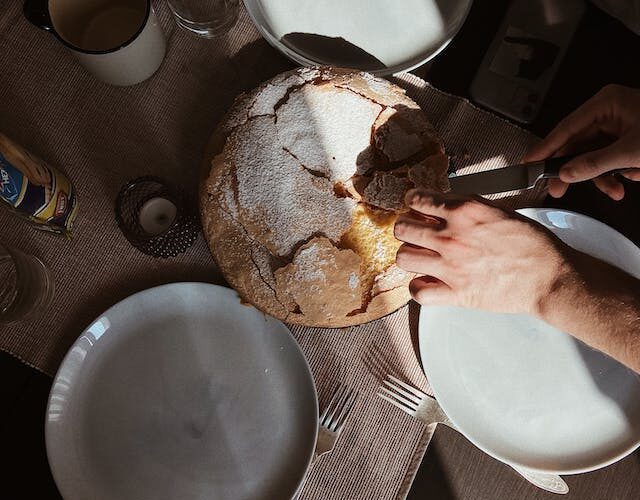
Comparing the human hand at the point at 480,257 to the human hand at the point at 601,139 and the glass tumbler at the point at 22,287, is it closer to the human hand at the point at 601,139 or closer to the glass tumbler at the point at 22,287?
the human hand at the point at 601,139

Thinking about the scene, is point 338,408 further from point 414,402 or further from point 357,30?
point 357,30

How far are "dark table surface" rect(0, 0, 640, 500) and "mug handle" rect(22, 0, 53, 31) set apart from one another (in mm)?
524

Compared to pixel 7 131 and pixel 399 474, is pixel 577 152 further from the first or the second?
pixel 7 131

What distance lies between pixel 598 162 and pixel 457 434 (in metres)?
0.45

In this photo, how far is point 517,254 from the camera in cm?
70

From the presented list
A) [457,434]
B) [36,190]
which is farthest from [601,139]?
[36,190]

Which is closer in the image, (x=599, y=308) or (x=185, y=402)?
(x=599, y=308)

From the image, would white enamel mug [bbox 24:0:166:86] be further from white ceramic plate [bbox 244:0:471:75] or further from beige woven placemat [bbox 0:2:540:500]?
white ceramic plate [bbox 244:0:471:75]

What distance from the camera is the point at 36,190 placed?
689 millimetres

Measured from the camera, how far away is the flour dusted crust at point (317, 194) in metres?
0.69

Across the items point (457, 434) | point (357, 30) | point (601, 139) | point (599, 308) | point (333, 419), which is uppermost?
point (357, 30)

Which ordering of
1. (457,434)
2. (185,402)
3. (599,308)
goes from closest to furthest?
(599,308) < (185,402) < (457,434)

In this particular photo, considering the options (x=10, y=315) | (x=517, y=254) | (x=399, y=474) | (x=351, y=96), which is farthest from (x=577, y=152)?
(x=10, y=315)

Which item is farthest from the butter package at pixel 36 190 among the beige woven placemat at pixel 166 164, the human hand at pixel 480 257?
the human hand at pixel 480 257
